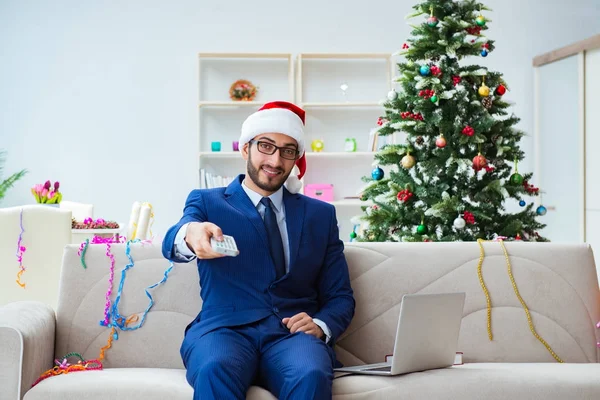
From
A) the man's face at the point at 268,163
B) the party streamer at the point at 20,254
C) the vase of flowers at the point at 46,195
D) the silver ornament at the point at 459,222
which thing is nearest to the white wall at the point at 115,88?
the vase of flowers at the point at 46,195

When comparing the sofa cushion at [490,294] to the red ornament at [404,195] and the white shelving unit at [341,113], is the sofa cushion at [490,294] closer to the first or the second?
the red ornament at [404,195]

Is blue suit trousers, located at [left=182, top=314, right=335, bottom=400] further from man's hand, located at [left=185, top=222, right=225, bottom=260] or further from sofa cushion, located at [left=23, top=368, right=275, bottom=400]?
man's hand, located at [left=185, top=222, right=225, bottom=260]

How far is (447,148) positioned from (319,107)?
119 inches

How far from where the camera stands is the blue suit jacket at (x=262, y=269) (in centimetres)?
227

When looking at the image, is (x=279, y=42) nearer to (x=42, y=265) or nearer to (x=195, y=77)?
(x=195, y=77)

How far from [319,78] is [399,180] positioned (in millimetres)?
3156

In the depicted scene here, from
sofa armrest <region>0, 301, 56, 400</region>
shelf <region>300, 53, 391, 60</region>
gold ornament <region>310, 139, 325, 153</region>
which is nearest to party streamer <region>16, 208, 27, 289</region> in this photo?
sofa armrest <region>0, 301, 56, 400</region>

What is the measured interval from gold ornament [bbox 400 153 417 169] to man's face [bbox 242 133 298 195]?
1040 mm

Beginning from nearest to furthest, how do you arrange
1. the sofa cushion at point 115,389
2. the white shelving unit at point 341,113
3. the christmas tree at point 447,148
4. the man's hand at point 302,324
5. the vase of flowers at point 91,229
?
1. the sofa cushion at point 115,389
2. the man's hand at point 302,324
3. the christmas tree at point 447,148
4. the vase of flowers at point 91,229
5. the white shelving unit at point 341,113

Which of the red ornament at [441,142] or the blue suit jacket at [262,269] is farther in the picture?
the red ornament at [441,142]

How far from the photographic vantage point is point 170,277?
254 centimetres

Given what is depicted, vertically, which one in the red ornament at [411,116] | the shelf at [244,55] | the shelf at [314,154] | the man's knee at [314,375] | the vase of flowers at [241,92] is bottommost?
the man's knee at [314,375]

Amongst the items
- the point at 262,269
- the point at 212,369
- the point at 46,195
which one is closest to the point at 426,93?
the point at 262,269

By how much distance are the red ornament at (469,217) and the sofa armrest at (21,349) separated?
71.7 inches
